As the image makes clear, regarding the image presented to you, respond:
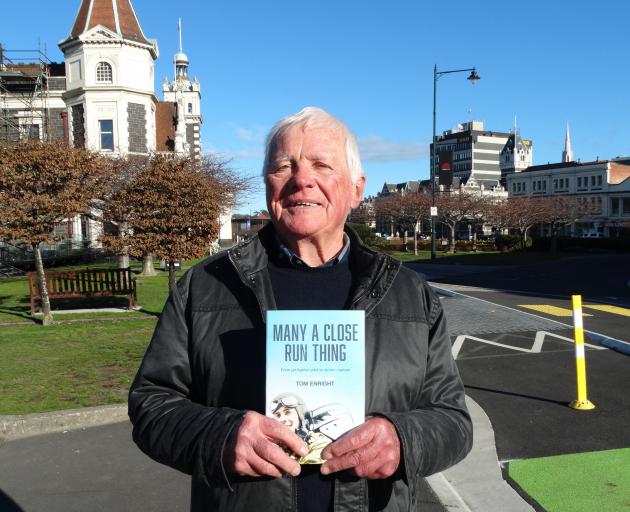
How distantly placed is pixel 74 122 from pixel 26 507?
35264 millimetres

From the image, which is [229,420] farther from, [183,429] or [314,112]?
[314,112]

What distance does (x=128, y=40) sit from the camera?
34.2 metres

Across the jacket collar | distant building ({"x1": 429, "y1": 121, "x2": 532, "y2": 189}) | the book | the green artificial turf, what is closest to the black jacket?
the jacket collar

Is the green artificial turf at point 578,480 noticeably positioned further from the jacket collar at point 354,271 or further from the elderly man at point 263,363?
the jacket collar at point 354,271

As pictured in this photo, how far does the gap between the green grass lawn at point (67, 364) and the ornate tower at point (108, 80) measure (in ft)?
80.5

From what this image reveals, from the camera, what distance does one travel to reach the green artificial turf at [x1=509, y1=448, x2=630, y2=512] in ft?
13.7

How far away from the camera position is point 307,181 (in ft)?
6.64

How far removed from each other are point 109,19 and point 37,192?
A: 27.4 m

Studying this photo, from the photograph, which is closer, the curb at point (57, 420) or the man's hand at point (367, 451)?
the man's hand at point (367, 451)

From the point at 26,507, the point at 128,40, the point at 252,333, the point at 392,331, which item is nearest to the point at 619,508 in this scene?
the point at 392,331

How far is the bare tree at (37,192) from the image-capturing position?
458 inches

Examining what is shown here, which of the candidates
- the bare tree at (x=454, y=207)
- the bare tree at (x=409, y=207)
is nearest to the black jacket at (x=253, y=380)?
the bare tree at (x=409, y=207)

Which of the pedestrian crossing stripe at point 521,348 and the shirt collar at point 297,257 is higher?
the shirt collar at point 297,257

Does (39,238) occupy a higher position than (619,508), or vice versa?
(39,238)
